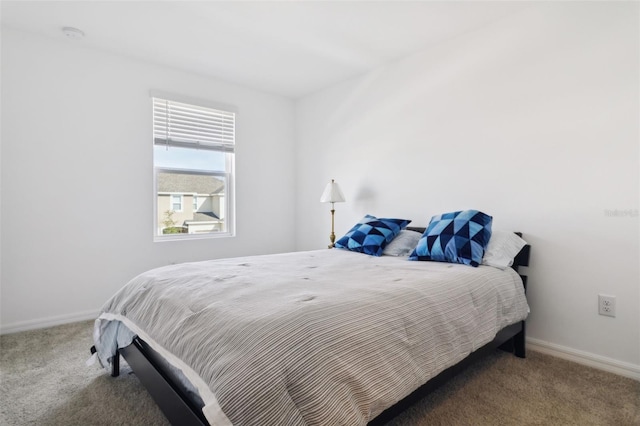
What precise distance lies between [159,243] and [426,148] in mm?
2621

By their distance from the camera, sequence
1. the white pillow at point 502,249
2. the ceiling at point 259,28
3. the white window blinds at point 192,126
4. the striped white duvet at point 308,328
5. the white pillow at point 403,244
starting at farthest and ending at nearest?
the white window blinds at point 192,126
the white pillow at point 403,244
the ceiling at point 259,28
the white pillow at point 502,249
the striped white duvet at point 308,328

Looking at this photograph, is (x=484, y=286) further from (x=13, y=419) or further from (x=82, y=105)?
(x=82, y=105)

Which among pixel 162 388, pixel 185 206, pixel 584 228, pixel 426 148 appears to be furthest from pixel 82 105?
pixel 584 228

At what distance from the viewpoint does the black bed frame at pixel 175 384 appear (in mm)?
1136

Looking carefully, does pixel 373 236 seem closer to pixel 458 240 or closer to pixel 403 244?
pixel 403 244

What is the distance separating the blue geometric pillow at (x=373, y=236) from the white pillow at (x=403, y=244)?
0.04 metres

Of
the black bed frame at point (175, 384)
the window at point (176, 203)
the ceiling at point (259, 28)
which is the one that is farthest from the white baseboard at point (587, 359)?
the window at point (176, 203)

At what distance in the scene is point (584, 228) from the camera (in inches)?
80.1

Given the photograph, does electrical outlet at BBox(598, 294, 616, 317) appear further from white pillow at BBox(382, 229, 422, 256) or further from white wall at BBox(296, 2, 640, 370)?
white pillow at BBox(382, 229, 422, 256)

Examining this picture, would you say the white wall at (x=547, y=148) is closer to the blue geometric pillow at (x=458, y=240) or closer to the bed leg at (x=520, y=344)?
the bed leg at (x=520, y=344)

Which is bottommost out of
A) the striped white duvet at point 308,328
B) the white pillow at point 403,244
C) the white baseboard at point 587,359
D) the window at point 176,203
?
the white baseboard at point 587,359

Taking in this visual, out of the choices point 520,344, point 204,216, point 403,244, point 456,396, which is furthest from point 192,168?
point 520,344

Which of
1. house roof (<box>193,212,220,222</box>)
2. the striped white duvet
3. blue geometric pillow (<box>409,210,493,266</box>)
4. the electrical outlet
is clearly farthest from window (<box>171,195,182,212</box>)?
the electrical outlet

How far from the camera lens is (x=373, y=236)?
8.62 ft
